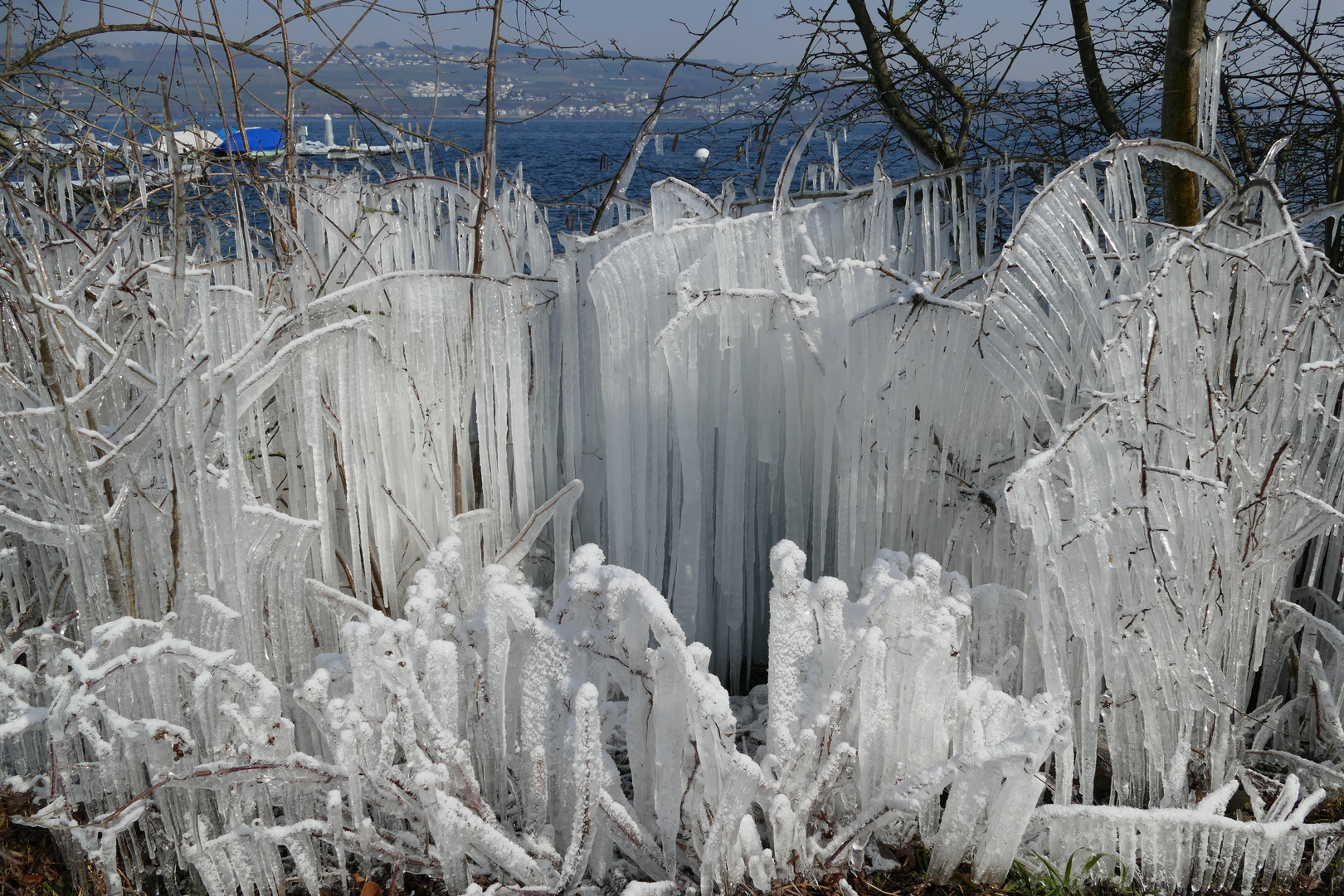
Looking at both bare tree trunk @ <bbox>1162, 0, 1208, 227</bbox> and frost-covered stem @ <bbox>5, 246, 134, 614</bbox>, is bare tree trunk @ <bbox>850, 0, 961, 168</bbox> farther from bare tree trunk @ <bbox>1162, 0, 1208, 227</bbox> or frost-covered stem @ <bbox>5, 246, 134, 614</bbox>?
frost-covered stem @ <bbox>5, 246, 134, 614</bbox>

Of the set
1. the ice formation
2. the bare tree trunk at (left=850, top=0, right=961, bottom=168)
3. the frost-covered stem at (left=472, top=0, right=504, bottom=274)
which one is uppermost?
the bare tree trunk at (left=850, top=0, right=961, bottom=168)

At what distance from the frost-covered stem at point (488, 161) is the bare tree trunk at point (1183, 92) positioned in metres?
2.03

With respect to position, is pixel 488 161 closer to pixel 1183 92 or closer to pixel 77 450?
pixel 77 450

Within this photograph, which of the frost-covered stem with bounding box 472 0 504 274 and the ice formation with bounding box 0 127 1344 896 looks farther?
the frost-covered stem with bounding box 472 0 504 274

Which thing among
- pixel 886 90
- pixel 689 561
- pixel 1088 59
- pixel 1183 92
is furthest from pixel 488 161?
pixel 1088 59

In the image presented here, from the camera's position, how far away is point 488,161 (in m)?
2.69

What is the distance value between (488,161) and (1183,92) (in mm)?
2088

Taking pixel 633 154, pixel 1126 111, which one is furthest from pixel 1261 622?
pixel 1126 111

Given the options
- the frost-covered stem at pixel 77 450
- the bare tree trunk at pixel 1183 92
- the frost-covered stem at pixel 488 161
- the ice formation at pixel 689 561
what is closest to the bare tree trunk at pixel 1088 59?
the bare tree trunk at pixel 1183 92

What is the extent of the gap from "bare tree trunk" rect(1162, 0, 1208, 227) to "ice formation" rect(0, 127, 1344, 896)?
1.99ft

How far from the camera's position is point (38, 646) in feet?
6.79

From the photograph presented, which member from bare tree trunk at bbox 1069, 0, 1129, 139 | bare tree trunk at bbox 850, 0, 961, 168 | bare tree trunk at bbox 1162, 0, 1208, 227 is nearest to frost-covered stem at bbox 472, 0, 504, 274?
bare tree trunk at bbox 1162, 0, 1208, 227

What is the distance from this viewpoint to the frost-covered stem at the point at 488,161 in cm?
255

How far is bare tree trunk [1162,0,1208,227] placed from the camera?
2678mm
